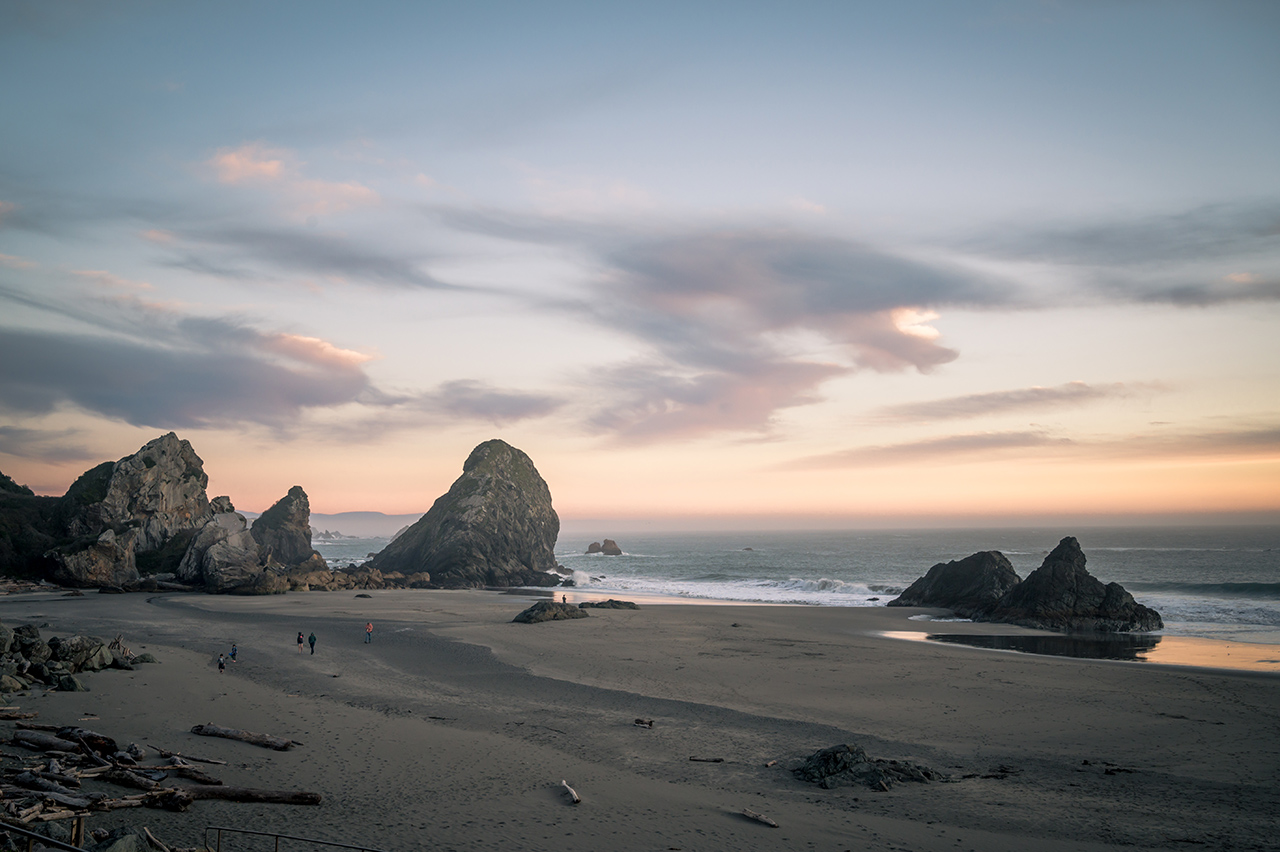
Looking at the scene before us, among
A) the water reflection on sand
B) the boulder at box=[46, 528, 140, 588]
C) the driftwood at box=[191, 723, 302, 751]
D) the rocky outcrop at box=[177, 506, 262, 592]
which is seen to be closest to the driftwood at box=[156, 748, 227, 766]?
the driftwood at box=[191, 723, 302, 751]

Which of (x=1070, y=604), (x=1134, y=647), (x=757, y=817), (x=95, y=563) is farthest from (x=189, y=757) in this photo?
(x=95, y=563)

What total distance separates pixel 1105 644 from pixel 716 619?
21892 mm

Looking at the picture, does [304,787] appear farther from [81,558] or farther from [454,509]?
[454,509]

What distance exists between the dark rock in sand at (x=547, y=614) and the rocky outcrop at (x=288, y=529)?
59.6m

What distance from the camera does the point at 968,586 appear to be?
49875mm

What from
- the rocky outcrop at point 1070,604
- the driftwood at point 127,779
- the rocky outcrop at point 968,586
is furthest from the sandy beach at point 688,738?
the rocky outcrop at point 968,586

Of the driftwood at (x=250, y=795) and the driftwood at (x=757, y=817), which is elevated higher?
the driftwood at (x=250, y=795)

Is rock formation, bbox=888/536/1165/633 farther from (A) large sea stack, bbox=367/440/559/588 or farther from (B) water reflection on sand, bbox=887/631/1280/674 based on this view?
(A) large sea stack, bbox=367/440/559/588

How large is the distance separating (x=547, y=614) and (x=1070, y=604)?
3388 centimetres

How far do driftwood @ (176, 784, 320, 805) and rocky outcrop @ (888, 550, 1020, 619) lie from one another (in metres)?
44.6

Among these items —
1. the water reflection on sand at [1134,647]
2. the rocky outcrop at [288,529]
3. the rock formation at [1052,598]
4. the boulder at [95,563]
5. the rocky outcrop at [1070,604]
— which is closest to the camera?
the water reflection on sand at [1134,647]

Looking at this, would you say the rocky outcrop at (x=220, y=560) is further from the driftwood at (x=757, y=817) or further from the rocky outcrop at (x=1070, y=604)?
the rocky outcrop at (x=1070, y=604)

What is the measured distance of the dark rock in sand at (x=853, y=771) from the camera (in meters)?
15.1

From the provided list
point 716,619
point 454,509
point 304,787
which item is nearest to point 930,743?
point 304,787
